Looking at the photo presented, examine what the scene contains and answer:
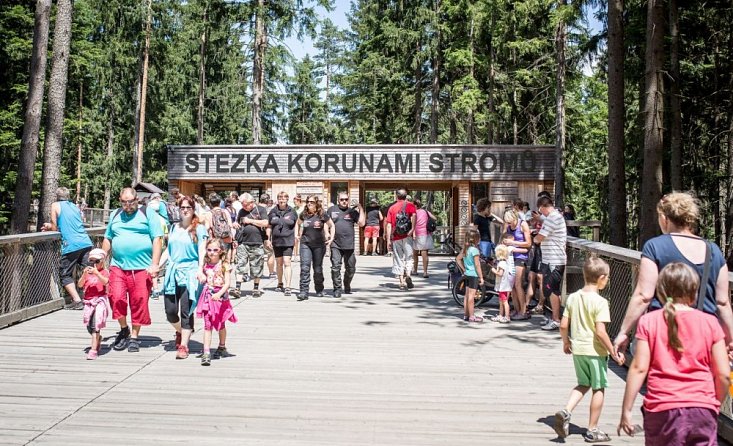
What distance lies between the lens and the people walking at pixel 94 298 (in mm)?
7859

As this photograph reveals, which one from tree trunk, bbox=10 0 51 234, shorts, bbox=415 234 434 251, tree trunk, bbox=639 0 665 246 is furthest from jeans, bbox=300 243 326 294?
tree trunk, bbox=639 0 665 246

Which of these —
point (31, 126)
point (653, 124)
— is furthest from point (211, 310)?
point (653, 124)

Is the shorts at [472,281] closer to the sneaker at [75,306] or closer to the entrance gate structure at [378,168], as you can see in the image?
the sneaker at [75,306]

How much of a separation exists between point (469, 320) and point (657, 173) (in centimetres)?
559

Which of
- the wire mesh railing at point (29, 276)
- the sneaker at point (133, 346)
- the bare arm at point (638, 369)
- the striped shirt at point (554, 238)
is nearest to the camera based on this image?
the bare arm at point (638, 369)

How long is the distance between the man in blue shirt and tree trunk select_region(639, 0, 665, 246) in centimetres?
998

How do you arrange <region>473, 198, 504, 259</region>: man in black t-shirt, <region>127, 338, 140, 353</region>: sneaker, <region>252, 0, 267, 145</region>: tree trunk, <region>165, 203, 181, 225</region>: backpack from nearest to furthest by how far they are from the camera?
<region>127, 338, 140, 353</region>: sneaker → <region>473, 198, 504, 259</region>: man in black t-shirt → <region>165, 203, 181, 225</region>: backpack → <region>252, 0, 267, 145</region>: tree trunk

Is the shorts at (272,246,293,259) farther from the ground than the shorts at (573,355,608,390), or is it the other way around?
the shorts at (272,246,293,259)

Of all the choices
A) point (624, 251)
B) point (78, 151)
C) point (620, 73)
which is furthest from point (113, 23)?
point (624, 251)

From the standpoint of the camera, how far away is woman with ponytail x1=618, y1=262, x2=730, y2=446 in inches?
140

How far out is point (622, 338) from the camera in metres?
4.41

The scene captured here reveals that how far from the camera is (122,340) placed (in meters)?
8.51

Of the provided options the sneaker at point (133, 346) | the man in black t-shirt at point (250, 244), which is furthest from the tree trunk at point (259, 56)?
the sneaker at point (133, 346)

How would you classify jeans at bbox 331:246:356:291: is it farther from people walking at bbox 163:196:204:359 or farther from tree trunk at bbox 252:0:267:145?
tree trunk at bbox 252:0:267:145
